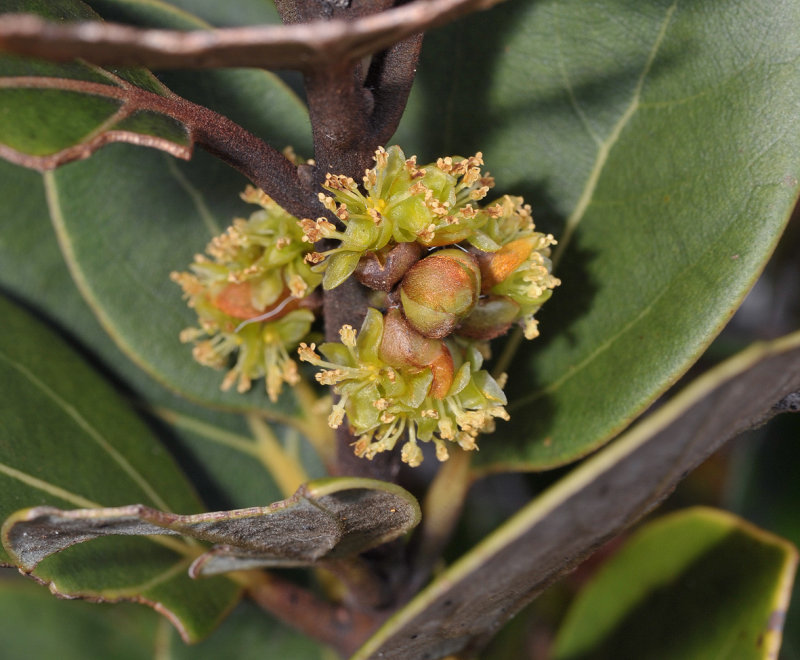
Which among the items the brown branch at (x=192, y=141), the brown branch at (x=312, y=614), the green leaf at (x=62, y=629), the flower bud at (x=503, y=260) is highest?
the brown branch at (x=192, y=141)

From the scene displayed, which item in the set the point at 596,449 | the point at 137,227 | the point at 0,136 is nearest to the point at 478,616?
the point at 596,449

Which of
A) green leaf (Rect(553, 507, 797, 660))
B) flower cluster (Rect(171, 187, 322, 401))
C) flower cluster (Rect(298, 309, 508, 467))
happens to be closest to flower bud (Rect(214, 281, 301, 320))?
flower cluster (Rect(171, 187, 322, 401))

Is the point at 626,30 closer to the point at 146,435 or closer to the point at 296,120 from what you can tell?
the point at 296,120

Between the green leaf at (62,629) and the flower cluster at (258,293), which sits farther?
the green leaf at (62,629)

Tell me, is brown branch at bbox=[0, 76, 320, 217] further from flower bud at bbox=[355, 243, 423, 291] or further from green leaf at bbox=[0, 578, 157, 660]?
green leaf at bbox=[0, 578, 157, 660]

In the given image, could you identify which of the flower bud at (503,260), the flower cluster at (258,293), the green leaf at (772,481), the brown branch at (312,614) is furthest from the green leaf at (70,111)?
the green leaf at (772,481)

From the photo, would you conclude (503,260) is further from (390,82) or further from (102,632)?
(102,632)

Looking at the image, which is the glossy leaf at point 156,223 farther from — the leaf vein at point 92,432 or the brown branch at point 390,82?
the brown branch at point 390,82
